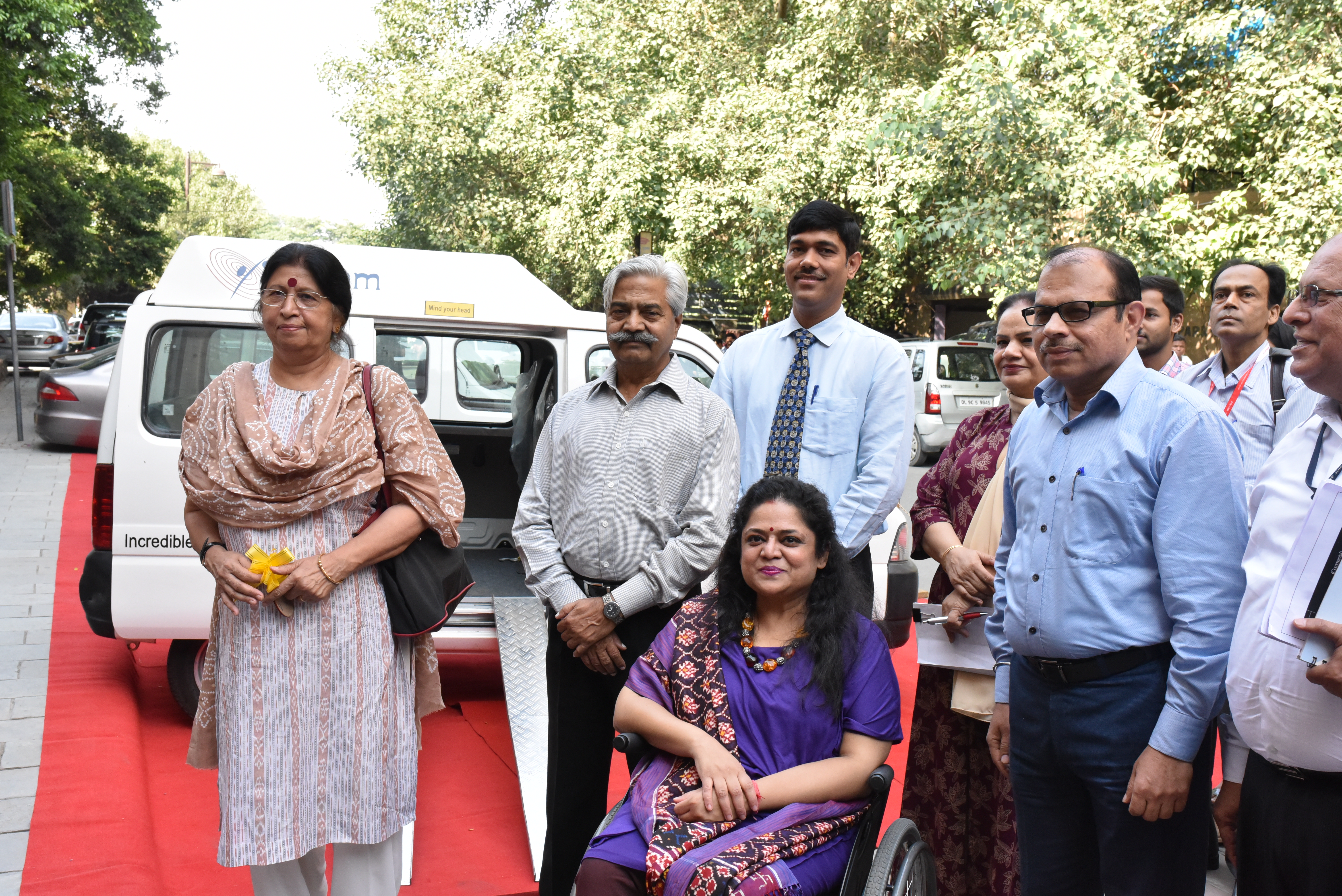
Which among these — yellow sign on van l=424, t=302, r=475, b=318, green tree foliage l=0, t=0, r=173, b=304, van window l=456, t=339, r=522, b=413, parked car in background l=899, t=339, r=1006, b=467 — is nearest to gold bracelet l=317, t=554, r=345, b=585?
yellow sign on van l=424, t=302, r=475, b=318

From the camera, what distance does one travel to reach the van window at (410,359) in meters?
7.77

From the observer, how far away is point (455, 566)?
10.5 feet

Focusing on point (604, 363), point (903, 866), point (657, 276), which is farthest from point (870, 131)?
point (903, 866)

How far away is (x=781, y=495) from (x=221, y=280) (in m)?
3.31

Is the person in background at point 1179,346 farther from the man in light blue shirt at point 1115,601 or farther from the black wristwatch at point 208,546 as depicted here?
the black wristwatch at point 208,546

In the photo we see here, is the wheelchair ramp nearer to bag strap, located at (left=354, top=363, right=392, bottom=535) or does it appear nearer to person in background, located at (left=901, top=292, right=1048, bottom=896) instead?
bag strap, located at (left=354, top=363, right=392, bottom=535)

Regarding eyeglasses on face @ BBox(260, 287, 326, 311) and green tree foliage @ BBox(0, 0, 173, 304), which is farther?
green tree foliage @ BBox(0, 0, 173, 304)

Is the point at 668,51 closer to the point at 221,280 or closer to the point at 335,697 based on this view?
the point at 221,280

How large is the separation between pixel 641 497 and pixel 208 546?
1196 millimetres

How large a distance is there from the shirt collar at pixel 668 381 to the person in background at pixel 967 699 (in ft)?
2.69

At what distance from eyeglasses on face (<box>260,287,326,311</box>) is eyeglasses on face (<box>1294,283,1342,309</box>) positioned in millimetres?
2316

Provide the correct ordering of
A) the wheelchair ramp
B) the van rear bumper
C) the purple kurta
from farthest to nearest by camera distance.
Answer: the van rear bumper
the wheelchair ramp
the purple kurta

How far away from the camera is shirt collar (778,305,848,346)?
3.61 m

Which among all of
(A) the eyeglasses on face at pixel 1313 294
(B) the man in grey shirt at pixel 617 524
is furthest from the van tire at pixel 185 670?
(A) the eyeglasses on face at pixel 1313 294
